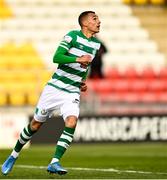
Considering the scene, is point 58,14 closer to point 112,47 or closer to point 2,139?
point 112,47

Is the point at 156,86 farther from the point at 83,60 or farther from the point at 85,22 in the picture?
the point at 83,60

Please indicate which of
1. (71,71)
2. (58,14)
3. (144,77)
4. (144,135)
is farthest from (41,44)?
(71,71)

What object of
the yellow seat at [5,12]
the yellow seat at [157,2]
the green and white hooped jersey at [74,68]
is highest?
the yellow seat at [157,2]

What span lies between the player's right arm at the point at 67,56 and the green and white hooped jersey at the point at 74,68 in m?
0.05

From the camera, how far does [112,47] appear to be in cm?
2573

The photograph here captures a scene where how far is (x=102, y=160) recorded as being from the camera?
1351 cm

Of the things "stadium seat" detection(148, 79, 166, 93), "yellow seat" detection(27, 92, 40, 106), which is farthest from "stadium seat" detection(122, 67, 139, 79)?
"yellow seat" detection(27, 92, 40, 106)

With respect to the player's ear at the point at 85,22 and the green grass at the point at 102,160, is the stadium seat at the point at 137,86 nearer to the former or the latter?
the green grass at the point at 102,160

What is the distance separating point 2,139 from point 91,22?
9375 mm

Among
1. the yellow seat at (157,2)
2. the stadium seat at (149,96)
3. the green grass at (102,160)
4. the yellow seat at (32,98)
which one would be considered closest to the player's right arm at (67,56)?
the green grass at (102,160)

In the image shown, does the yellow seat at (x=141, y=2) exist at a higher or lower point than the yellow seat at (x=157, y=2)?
lower

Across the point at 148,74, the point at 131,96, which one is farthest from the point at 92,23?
the point at 148,74

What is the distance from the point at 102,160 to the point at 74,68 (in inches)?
164

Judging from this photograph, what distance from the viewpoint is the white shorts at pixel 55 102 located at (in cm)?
956
